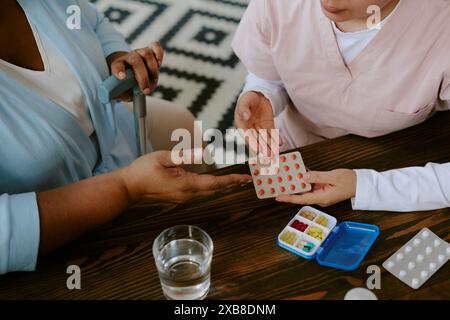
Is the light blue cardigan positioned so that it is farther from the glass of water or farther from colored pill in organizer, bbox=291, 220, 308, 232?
colored pill in organizer, bbox=291, 220, 308, 232

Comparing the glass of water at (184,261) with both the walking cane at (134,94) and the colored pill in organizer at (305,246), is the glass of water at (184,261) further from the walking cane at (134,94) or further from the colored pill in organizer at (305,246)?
the walking cane at (134,94)

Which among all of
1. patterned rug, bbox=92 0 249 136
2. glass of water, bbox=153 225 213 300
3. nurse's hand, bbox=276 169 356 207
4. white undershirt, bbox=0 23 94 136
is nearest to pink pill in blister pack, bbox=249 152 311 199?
nurse's hand, bbox=276 169 356 207

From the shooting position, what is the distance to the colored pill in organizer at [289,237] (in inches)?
28.9

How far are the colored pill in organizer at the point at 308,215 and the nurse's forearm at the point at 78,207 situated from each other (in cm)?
27

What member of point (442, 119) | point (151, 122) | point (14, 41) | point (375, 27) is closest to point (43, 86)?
point (14, 41)

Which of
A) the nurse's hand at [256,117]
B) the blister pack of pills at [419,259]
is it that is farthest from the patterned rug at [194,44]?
the blister pack of pills at [419,259]

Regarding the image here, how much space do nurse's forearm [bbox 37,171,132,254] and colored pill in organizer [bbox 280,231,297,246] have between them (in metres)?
0.25

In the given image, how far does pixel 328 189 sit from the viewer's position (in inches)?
30.6

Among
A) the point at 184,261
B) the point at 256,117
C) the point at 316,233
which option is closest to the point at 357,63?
the point at 256,117

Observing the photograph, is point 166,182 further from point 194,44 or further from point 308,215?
point 194,44

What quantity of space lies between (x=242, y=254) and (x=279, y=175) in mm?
154

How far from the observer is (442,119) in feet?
2.93

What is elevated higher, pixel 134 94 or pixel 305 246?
pixel 134 94

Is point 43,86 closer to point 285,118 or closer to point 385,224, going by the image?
point 285,118
